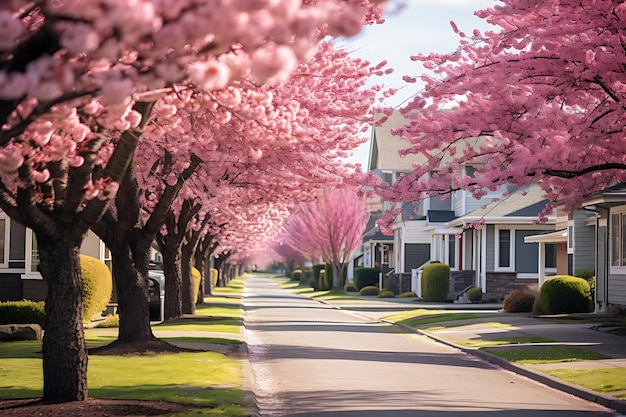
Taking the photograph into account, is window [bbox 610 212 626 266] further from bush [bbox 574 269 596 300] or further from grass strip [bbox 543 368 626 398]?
grass strip [bbox 543 368 626 398]

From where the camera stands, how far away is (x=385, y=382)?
17.6 metres

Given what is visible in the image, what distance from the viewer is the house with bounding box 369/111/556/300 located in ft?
169

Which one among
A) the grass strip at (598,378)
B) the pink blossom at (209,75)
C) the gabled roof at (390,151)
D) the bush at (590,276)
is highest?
the gabled roof at (390,151)

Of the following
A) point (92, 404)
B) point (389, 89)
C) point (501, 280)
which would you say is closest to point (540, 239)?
point (501, 280)

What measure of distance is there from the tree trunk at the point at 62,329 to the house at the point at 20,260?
22030 mm

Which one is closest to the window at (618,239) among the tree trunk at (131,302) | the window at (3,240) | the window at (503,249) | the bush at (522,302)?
the bush at (522,302)

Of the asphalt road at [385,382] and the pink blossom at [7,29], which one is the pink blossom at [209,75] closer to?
the pink blossom at [7,29]

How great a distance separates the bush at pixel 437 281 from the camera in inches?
2098

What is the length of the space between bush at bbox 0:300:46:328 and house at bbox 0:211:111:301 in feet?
24.1

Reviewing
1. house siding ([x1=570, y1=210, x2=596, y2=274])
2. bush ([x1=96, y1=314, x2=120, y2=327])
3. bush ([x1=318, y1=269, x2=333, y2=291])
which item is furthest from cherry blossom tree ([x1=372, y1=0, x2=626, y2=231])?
bush ([x1=318, y1=269, x2=333, y2=291])

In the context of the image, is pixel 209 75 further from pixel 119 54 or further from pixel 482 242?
pixel 482 242

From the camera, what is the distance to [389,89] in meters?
22.7

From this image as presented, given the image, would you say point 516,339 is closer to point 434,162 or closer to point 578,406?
point 434,162

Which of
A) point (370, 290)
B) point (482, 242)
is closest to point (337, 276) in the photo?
point (370, 290)
